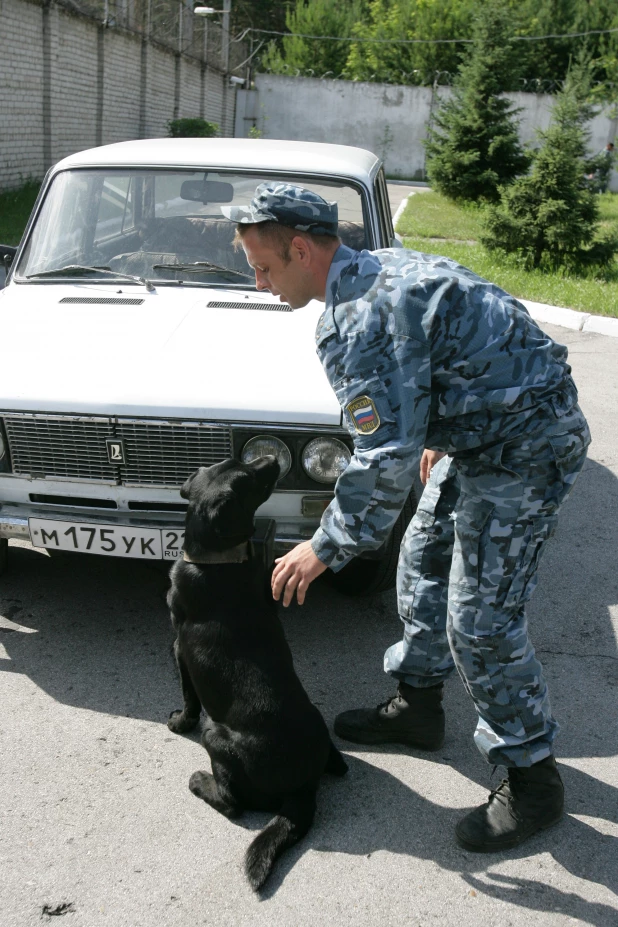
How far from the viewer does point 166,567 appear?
13.8 ft

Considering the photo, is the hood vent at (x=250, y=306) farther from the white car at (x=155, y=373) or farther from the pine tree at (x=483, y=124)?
the pine tree at (x=483, y=124)

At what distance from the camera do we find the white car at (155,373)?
129 inches

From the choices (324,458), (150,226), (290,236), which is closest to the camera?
(290,236)

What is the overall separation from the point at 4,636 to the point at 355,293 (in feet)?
7.56

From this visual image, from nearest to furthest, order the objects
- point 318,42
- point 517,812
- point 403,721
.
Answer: point 517,812 < point 403,721 < point 318,42

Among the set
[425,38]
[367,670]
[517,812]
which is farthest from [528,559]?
[425,38]

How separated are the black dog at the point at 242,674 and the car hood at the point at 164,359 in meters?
0.48

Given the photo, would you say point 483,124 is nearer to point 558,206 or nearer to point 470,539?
point 558,206

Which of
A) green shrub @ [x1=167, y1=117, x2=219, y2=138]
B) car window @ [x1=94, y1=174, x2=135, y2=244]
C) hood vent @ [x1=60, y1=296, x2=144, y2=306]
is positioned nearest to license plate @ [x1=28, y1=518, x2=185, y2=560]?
hood vent @ [x1=60, y1=296, x2=144, y2=306]

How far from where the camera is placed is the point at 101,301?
412cm

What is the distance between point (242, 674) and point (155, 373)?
1296mm

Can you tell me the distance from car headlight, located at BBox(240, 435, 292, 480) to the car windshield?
4.34 feet

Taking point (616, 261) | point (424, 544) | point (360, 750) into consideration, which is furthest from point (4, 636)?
point (616, 261)

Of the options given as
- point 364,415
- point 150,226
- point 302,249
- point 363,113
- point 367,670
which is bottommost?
point 363,113
